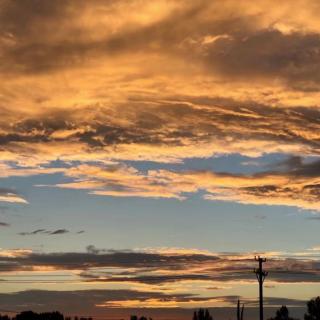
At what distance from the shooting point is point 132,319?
13850 centimetres

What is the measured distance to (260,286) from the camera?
75.8 m

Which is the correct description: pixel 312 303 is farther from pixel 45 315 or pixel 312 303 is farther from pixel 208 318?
pixel 45 315

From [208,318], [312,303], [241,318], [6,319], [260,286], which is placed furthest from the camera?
[6,319]

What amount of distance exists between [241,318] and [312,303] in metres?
42.4

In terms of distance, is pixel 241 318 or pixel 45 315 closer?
pixel 241 318

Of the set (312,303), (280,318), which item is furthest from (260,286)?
(280,318)

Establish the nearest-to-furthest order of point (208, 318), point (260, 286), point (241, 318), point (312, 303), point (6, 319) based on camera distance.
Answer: point (260, 286) → point (241, 318) → point (208, 318) → point (312, 303) → point (6, 319)

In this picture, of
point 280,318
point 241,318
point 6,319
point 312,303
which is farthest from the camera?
point 6,319

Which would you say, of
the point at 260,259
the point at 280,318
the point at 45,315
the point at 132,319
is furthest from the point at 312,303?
the point at 45,315

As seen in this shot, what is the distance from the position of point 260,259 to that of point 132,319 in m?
64.6

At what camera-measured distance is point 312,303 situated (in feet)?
445

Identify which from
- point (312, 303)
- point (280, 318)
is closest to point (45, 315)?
point (280, 318)

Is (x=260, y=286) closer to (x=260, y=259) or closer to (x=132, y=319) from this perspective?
(x=260, y=259)

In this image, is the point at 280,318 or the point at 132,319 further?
the point at 280,318
